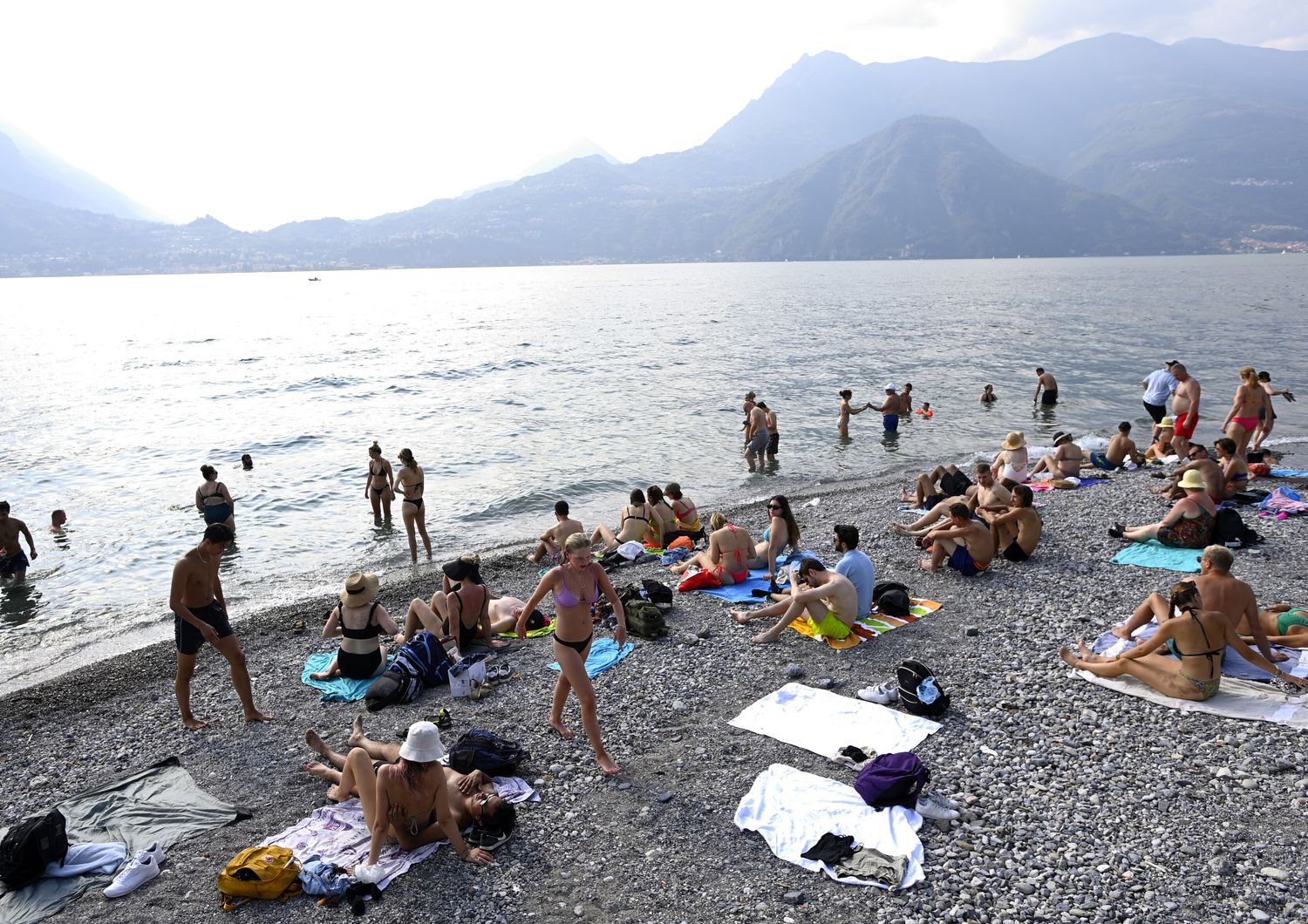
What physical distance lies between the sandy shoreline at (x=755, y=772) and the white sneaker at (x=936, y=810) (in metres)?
0.13

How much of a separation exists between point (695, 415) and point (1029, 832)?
26.5 meters

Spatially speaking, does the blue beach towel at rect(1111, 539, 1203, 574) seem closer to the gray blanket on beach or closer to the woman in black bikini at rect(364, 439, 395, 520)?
the gray blanket on beach

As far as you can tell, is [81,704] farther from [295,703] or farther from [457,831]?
[457,831]

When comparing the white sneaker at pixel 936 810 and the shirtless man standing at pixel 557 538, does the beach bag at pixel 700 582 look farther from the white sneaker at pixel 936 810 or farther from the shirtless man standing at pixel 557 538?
the white sneaker at pixel 936 810

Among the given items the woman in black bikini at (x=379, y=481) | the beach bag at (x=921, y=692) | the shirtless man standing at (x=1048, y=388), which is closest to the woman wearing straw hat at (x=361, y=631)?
the beach bag at (x=921, y=692)

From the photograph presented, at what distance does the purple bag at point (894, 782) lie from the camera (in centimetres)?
652

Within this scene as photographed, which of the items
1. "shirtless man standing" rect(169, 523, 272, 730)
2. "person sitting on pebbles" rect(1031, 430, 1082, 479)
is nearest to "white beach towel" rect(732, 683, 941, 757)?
"shirtless man standing" rect(169, 523, 272, 730)

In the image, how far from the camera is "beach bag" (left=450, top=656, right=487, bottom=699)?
9297 millimetres

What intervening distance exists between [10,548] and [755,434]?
18.1m

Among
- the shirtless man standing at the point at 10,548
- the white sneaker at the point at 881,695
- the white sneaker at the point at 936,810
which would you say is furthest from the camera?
the shirtless man standing at the point at 10,548

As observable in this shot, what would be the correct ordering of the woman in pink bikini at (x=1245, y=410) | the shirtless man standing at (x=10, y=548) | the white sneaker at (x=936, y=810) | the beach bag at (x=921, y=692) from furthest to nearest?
the woman in pink bikini at (x=1245, y=410) < the shirtless man standing at (x=10, y=548) < the beach bag at (x=921, y=692) < the white sneaker at (x=936, y=810)

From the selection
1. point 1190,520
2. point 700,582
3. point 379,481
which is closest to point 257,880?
point 700,582

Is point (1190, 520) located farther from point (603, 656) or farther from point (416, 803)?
point (416, 803)

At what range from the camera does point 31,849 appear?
6.30 meters
